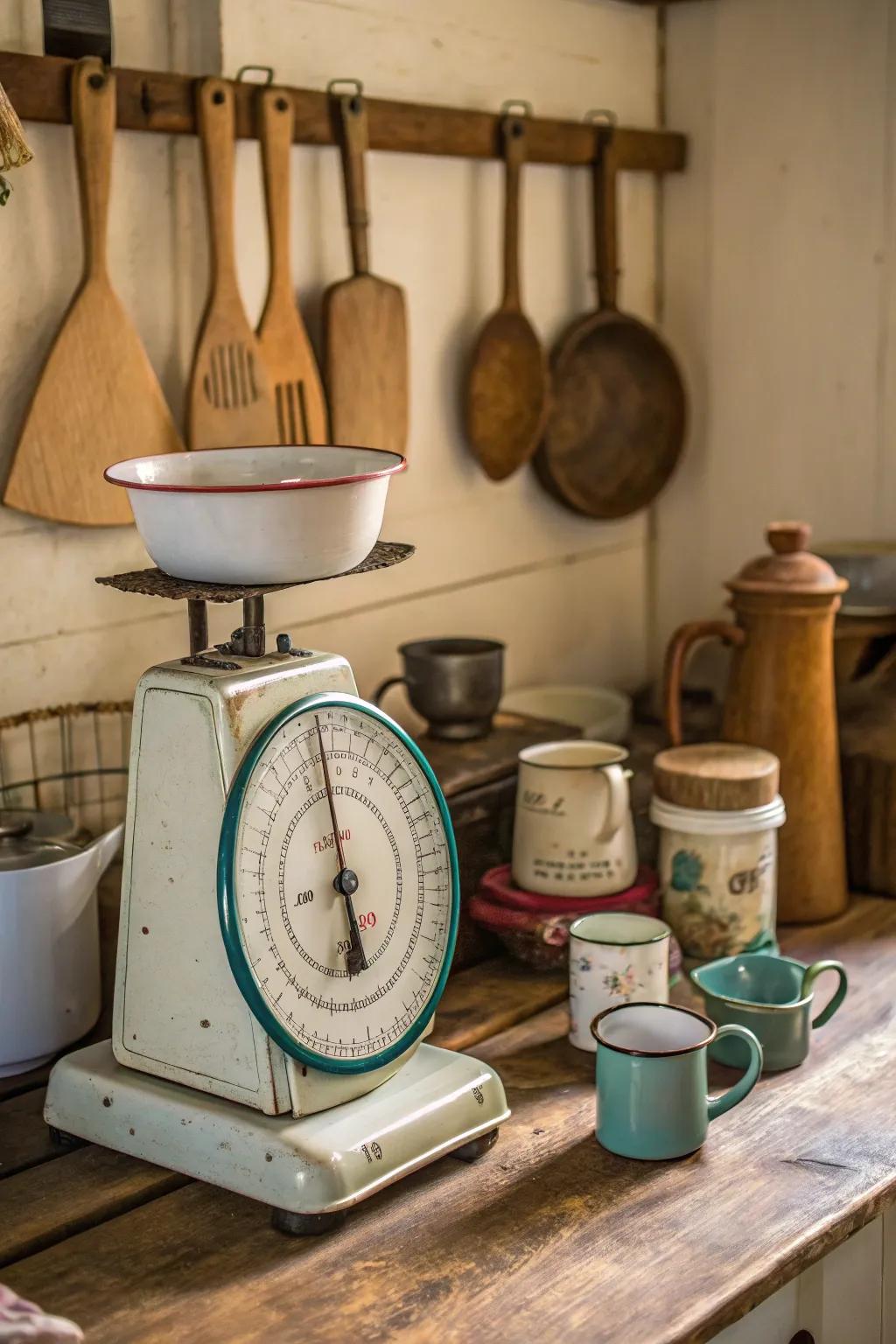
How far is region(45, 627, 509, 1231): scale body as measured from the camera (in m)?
1.07

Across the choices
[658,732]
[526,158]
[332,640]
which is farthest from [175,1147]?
[526,158]

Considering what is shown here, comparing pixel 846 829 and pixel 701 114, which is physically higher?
pixel 701 114

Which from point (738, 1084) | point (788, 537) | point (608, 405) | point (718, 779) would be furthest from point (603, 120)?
point (738, 1084)

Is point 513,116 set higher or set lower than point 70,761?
higher

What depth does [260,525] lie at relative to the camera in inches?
40.5

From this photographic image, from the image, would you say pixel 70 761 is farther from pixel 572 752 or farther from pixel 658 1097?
pixel 658 1097

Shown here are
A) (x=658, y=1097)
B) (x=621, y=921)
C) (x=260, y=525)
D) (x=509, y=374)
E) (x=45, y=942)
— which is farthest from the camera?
(x=509, y=374)

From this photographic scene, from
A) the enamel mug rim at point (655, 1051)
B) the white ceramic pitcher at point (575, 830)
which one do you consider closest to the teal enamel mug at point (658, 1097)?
the enamel mug rim at point (655, 1051)

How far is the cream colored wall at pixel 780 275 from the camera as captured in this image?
6.27 ft

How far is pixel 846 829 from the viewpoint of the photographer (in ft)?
5.70

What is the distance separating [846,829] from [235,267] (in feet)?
2.92

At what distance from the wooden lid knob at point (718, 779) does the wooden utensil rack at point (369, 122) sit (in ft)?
2.42

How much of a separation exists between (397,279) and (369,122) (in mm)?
180

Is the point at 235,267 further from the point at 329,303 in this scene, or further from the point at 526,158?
the point at 526,158
